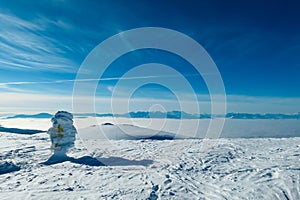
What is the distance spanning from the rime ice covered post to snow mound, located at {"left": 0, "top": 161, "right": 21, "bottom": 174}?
427 centimetres

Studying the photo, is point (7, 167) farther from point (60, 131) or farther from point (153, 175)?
point (153, 175)

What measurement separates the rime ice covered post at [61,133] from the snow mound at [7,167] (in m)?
4.27

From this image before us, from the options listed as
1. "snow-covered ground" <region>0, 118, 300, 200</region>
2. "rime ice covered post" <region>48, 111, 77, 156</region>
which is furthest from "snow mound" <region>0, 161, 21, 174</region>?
"rime ice covered post" <region>48, 111, 77, 156</region>

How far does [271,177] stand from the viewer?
663 inches

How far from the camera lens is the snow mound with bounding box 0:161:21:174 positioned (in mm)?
19016

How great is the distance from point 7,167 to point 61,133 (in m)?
6.07

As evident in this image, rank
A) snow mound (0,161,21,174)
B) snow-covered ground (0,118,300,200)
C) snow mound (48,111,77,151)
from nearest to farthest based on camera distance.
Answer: snow-covered ground (0,118,300,200)
snow mound (0,161,21,174)
snow mound (48,111,77,151)

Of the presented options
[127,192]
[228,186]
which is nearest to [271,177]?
[228,186]

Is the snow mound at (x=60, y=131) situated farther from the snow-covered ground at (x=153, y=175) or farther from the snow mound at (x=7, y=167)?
the snow mound at (x=7, y=167)

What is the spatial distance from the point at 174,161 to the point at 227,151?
26.5ft


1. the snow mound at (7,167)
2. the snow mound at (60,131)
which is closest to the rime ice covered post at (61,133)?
the snow mound at (60,131)

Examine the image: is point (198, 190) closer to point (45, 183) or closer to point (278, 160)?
point (45, 183)

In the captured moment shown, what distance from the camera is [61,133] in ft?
80.1

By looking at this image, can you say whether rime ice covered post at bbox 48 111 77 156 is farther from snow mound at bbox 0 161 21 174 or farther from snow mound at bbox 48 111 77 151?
snow mound at bbox 0 161 21 174
